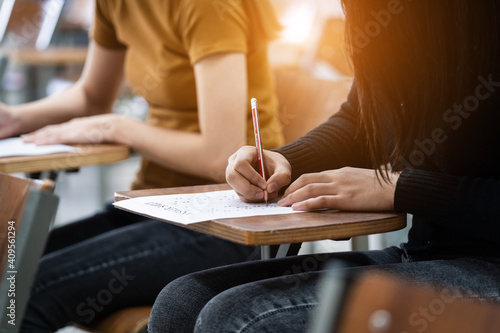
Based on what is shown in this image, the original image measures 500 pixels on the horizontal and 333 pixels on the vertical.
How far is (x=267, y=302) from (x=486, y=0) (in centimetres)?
54

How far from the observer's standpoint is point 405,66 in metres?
1.10

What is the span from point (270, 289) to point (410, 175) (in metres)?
0.27

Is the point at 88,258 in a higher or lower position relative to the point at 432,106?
lower

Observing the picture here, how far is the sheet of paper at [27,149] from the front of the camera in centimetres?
159

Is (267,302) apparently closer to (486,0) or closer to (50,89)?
(486,0)

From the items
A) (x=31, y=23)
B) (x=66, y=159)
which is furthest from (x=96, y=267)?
(x=31, y=23)

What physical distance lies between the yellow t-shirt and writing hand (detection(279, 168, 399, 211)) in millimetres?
525

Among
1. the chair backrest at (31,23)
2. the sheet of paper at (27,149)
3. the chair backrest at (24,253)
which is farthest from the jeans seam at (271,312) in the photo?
the chair backrest at (31,23)

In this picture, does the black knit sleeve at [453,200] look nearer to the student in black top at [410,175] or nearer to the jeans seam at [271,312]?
the student in black top at [410,175]

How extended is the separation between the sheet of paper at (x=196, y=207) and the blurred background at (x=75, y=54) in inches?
106

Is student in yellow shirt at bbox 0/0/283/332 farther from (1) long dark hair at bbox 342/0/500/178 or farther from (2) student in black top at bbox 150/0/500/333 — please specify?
(1) long dark hair at bbox 342/0/500/178

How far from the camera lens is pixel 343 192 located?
3.39 ft

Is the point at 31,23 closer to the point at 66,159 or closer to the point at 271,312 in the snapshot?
the point at 66,159

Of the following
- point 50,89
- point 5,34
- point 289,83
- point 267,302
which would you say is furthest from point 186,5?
point 5,34
